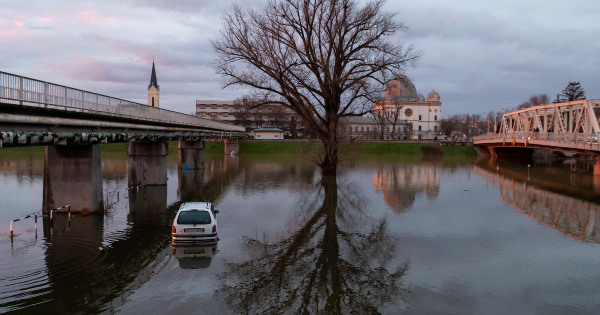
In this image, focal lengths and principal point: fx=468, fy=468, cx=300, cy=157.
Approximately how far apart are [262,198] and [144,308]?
59.9 feet

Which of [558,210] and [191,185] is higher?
[191,185]

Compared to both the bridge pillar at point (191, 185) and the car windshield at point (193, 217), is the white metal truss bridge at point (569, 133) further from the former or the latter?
the car windshield at point (193, 217)

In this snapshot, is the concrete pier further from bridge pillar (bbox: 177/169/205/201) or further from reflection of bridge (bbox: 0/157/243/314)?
bridge pillar (bbox: 177/169/205/201)

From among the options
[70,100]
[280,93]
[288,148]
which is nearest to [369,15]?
[280,93]

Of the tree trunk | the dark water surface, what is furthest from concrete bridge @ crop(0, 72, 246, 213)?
Result: the tree trunk

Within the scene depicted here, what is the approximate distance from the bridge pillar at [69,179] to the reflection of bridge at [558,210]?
21.9 metres

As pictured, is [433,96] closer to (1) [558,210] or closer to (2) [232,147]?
(2) [232,147]

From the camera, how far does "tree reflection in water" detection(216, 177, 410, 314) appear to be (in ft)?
38.1

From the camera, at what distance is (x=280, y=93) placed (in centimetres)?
3734

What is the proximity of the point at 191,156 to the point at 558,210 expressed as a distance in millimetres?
37519

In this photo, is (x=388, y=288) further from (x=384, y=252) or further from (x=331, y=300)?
(x=384, y=252)

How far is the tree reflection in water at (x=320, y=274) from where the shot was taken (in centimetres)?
1162

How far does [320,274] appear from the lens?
544 inches

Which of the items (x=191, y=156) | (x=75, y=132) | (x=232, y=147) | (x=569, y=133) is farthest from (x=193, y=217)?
(x=232, y=147)
